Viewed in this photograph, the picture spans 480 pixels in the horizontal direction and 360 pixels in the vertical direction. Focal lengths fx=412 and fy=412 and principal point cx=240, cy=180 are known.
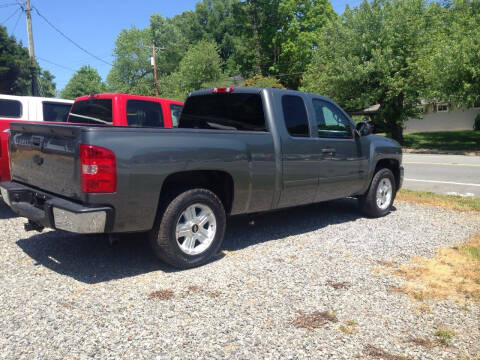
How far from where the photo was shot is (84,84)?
9800 cm

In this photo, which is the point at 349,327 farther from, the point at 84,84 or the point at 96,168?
the point at 84,84

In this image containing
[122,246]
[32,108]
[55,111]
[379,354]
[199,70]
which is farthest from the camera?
[199,70]

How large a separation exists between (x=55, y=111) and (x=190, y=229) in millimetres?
5006

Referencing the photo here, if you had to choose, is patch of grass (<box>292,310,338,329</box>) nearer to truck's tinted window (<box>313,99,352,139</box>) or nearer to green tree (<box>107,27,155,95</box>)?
truck's tinted window (<box>313,99,352,139</box>)

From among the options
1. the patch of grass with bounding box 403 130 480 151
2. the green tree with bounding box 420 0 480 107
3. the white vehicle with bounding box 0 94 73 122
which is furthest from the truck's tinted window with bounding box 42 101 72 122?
the patch of grass with bounding box 403 130 480 151

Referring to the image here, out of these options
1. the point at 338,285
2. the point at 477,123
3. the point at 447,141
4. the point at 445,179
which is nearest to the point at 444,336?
the point at 338,285

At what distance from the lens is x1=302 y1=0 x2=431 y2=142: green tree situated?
24.8 m

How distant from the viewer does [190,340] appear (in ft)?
9.46

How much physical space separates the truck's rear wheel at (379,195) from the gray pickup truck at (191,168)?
22.1 inches

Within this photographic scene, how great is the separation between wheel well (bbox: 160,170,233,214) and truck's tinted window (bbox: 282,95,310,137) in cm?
114

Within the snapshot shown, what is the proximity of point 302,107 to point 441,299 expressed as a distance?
2833mm

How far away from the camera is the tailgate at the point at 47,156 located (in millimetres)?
3579

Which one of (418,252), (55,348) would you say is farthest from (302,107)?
(55,348)

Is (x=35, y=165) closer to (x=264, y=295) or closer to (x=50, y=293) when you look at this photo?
(x=50, y=293)
